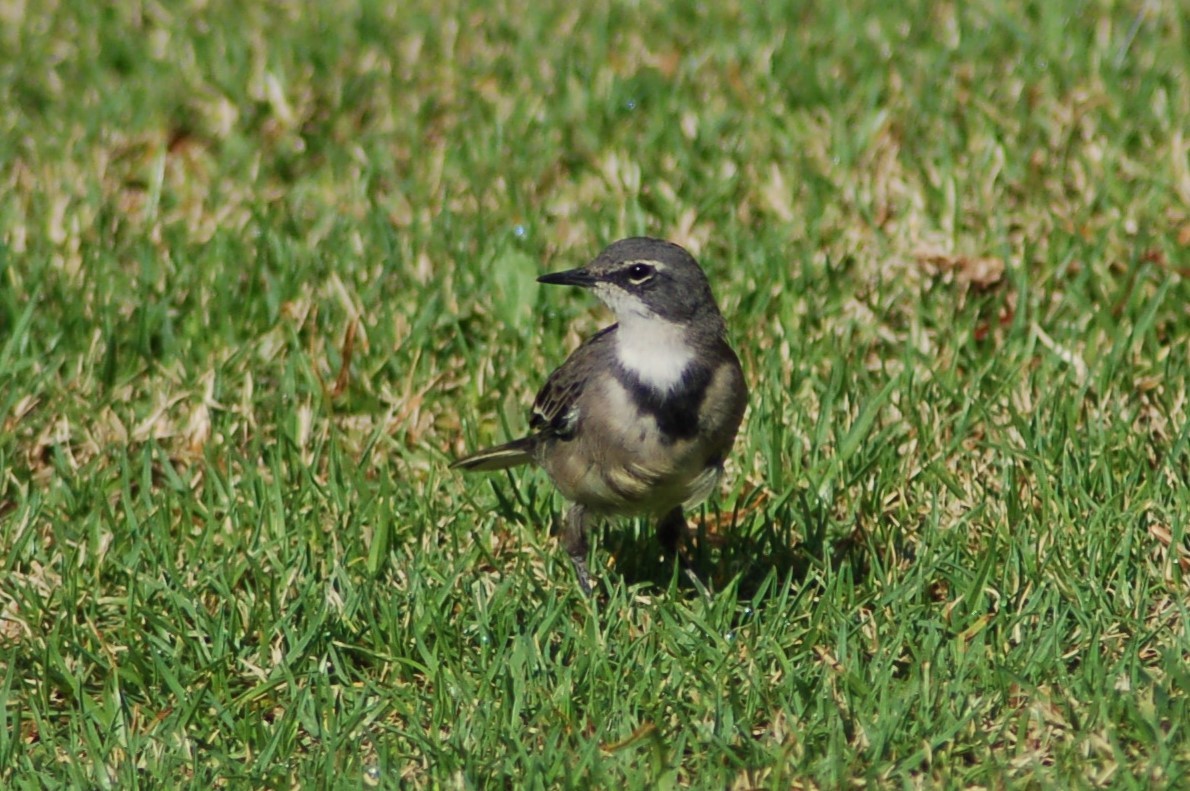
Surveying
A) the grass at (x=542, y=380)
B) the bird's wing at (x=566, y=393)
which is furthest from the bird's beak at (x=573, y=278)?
the grass at (x=542, y=380)

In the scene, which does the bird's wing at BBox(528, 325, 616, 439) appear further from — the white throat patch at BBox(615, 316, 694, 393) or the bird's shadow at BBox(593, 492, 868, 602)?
the bird's shadow at BBox(593, 492, 868, 602)

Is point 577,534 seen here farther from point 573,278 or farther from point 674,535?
point 573,278

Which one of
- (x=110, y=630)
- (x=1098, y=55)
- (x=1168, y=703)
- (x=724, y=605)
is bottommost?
(x=110, y=630)

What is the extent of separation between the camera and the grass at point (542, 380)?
5.21m

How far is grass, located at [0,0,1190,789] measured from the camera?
521 cm

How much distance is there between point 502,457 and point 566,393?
0.42m

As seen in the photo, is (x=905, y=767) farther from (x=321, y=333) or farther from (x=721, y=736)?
(x=321, y=333)

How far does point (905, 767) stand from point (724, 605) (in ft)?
3.85

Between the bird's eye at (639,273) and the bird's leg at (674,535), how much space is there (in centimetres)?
101

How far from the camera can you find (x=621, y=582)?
19.5 ft

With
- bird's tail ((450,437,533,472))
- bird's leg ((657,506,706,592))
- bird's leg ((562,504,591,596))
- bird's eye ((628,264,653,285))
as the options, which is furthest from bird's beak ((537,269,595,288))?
bird's leg ((657,506,706,592))

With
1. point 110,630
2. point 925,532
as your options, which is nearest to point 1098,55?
point 925,532

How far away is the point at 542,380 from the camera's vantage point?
289 inches

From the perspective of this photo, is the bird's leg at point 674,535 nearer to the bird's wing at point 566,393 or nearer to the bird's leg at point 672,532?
the bird's leg at point 672,532
